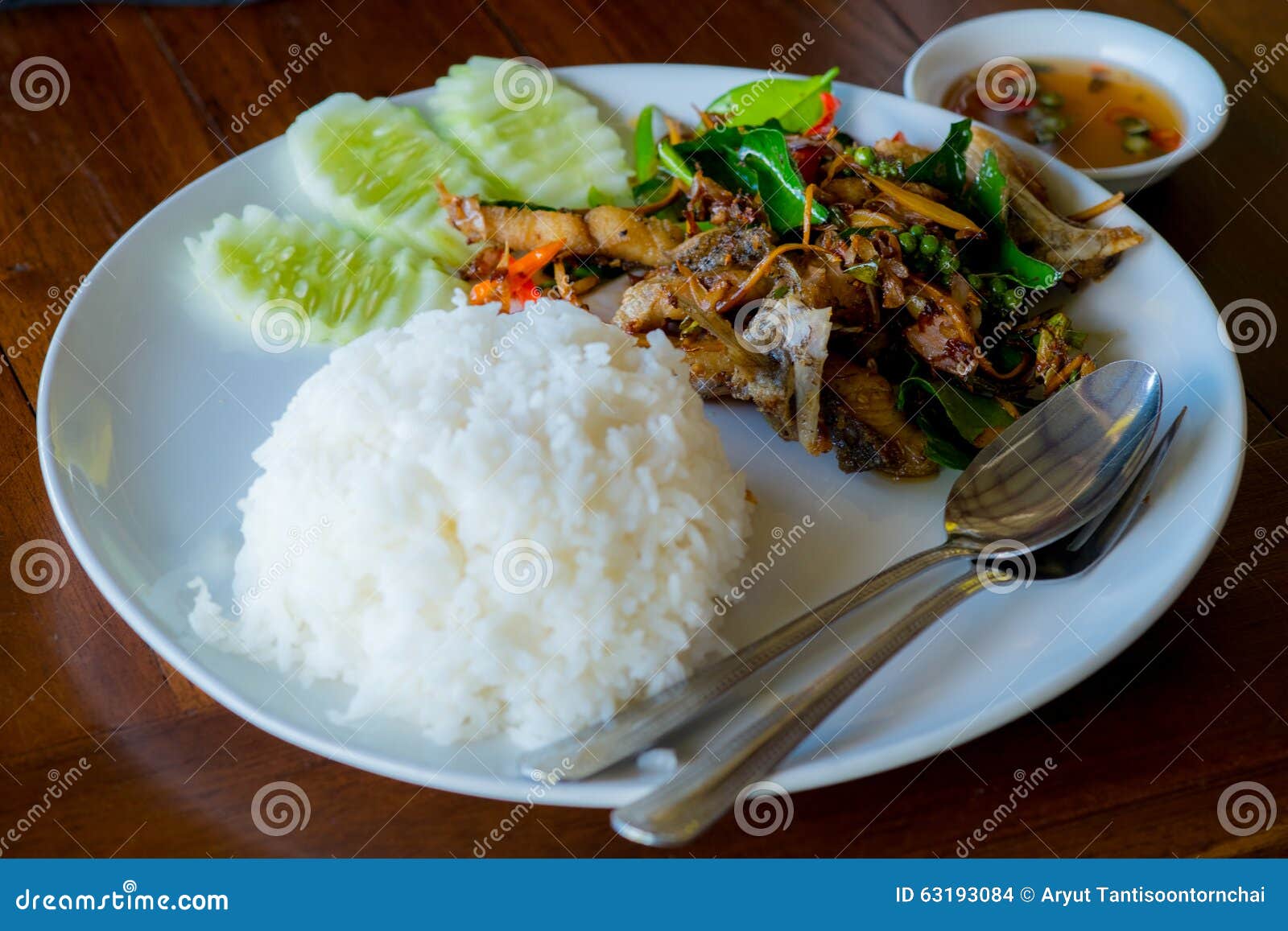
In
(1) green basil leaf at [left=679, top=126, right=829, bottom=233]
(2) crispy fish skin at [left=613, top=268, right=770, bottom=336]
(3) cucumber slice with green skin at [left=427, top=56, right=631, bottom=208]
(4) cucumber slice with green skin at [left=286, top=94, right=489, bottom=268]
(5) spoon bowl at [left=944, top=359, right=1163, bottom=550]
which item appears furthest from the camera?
(3) cucumber slice with green skin at [left=427, top=56, right=631, bottom=208]

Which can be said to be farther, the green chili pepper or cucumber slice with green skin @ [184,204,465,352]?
the green chili pepper

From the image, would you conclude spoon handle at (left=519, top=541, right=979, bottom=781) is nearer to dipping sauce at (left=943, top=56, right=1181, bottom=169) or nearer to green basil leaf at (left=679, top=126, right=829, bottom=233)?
green basil leaf at (left=679, top=126, right=829, bottom=233)

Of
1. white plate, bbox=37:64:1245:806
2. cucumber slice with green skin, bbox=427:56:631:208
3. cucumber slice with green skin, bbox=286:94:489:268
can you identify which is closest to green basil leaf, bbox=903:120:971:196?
white plate, bbox=37:64:1245:806

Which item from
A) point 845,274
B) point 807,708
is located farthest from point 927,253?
point 807,708

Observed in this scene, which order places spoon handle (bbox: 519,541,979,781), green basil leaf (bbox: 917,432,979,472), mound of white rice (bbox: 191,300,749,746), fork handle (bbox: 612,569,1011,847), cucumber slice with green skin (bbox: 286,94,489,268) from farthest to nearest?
1. cucumber slice with green skin (bbox: 286,94,489,268)
2. green basil leaf (bbox: 917,432,979,472)
3. mound of white rice (bbox: 191,300,749,746)
4. spoon handle (bbox: 519,541,979,781)
5. fork handle (bbox: 612,569,1011,847)

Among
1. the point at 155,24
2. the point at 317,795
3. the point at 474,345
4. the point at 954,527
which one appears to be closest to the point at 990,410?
the point at 954,527

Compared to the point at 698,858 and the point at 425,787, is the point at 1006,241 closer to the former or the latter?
the point at 698,858
